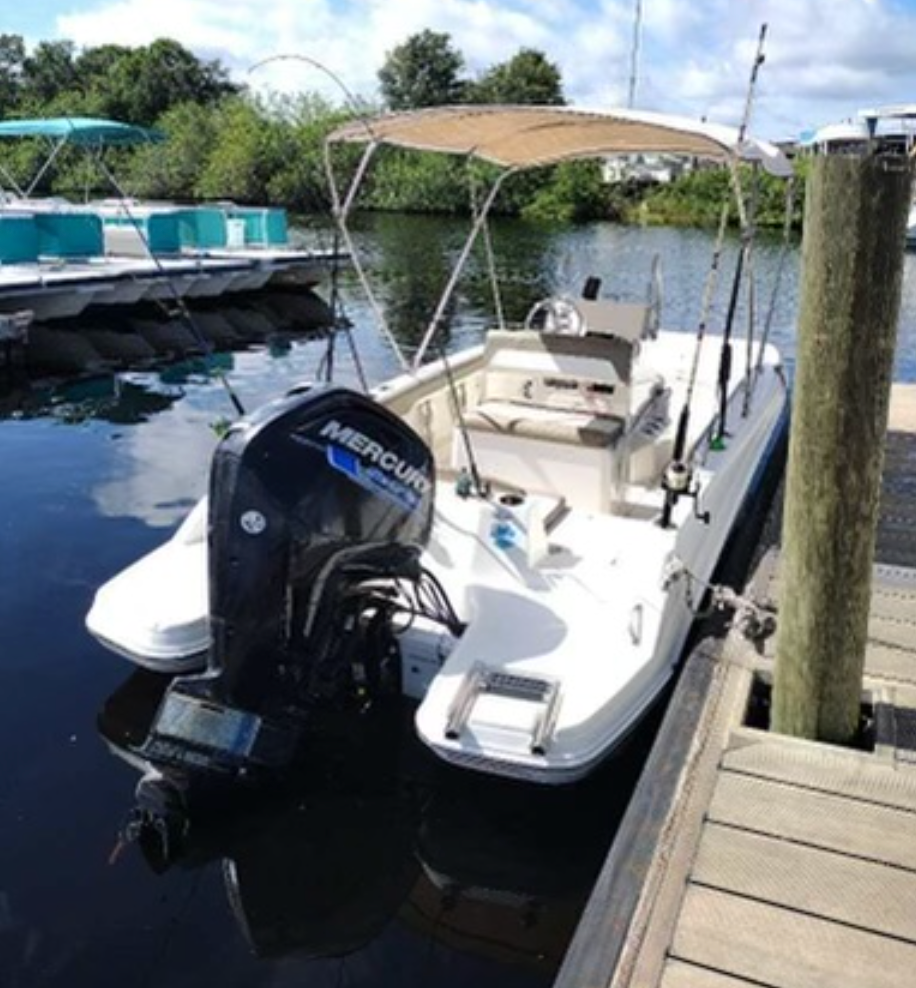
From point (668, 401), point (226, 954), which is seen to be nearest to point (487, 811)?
point (226, 954)

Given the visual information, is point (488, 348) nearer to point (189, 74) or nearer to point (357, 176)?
point (357, 176)

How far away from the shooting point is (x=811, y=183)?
2363 millimetres

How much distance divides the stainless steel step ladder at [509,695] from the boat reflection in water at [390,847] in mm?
459

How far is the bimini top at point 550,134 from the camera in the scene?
411 centimetres

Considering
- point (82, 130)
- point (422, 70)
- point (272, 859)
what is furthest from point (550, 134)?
point (422, 70)

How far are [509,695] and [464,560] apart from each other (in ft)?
2.47

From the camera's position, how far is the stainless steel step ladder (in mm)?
2867

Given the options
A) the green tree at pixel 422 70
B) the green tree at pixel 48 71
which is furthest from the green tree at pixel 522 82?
the green tree at pixel 48 71

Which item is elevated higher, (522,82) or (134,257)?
(522,82)

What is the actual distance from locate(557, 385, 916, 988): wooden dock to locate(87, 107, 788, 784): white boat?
363mm

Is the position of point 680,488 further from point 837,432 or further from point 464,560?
point 837,432

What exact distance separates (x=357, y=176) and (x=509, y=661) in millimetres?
2638

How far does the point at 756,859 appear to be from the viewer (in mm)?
2287

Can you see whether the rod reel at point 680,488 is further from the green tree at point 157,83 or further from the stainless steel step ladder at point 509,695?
the green tree at point 157,83
